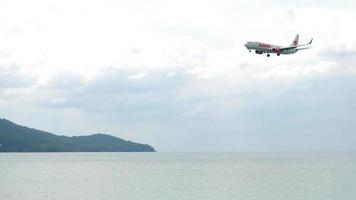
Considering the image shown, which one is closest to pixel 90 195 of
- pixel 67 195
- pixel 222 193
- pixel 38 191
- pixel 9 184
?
pixel 67 195

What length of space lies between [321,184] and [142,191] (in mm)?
53454

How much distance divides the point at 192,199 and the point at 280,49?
4344 centimetres

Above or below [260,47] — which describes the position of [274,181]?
below

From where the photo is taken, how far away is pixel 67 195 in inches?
5522

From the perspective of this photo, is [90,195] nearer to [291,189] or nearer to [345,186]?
[291,189]

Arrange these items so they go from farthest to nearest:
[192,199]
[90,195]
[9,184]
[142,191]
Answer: [9,184]
[142,191]
[90,195]
[192,199]

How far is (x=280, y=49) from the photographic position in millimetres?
146625

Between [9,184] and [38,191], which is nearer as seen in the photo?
[38,191]

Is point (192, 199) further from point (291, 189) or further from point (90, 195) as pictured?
point (291, 189)

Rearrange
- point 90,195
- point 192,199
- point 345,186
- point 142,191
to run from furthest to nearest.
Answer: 1. point 345,186
2. point 142,191
3. point 90,195
4. point 192,199

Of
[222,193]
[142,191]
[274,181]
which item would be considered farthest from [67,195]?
[274,181]

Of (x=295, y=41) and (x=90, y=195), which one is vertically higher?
(x=295, y=41)

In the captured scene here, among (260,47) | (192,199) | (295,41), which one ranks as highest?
(295,41)

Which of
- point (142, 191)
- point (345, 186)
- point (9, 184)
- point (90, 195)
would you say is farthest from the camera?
point (9, 184)
